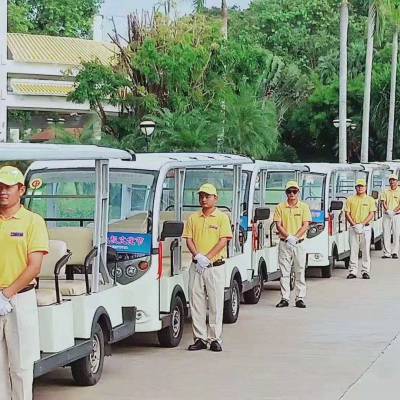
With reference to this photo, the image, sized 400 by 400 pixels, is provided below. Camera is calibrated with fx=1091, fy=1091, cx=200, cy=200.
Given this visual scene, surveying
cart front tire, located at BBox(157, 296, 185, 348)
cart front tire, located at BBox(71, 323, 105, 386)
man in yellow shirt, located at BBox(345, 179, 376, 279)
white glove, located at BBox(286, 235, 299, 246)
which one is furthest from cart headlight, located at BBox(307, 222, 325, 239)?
cart front tire, located at BBox(71, 323, 105, 386)

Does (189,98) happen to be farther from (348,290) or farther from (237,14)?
(237,14)

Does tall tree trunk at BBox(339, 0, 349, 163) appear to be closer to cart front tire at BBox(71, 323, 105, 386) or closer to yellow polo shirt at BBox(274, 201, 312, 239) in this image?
yellow polo shirt at BBox(274, 201, 312, 239)

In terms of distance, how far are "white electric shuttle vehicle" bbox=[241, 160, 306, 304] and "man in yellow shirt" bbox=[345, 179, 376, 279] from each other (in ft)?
4.93

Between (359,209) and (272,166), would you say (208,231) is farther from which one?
(359,209)

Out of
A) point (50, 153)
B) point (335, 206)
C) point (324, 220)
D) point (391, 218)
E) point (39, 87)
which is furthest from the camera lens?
point (39, 87)

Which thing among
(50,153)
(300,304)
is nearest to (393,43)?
(300,304)

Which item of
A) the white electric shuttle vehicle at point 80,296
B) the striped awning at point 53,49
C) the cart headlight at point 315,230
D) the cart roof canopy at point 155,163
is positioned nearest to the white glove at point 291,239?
the cart roof canopy at point 155,163

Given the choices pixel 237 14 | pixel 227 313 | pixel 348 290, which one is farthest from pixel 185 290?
pixel 237 14

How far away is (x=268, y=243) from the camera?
1681 cm

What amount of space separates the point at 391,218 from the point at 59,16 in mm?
45269

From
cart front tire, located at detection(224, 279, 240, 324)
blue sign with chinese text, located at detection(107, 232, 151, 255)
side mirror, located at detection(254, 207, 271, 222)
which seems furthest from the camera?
side mirror, located at detection(254, 207, 271, 222)

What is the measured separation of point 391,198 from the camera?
2344 cm

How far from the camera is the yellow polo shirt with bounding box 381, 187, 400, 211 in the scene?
23.2m

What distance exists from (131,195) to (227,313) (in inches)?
102
